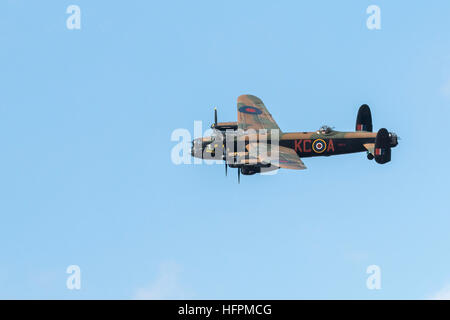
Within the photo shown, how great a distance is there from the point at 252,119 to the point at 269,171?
340 inches

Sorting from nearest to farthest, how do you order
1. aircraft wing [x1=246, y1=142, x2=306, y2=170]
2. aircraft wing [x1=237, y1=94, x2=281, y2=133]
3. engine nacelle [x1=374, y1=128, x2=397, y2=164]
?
aircraft wing [x1=246, y1=142, x2=306, y2=170], engine nacelle [x1=374, y1=128, x2=397, y2=164], aircraft wing [x1=237, y1=94, x2=281, y2=133]

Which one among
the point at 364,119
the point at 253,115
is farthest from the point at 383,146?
the point at 253,115

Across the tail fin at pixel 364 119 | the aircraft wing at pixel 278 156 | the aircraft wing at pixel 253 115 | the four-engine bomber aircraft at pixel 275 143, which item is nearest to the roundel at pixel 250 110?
the aircraft wing at pixel 253 115

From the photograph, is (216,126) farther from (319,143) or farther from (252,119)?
(319,143)

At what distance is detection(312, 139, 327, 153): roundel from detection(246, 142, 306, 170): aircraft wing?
6.81ft

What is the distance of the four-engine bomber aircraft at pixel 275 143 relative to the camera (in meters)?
62.3

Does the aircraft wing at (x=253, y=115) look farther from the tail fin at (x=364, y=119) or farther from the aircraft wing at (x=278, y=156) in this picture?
the tail fin at (x=364, y=119)

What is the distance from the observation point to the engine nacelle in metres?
64.0

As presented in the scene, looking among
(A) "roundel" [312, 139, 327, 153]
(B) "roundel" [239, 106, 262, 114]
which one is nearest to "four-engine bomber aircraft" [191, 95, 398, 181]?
(A) "roundel" [312, 139, 327, 153]

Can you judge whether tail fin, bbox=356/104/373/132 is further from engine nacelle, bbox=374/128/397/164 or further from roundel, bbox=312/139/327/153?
engine nacelle, bbox=374/128/397/164

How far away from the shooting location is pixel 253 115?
69.5 meters

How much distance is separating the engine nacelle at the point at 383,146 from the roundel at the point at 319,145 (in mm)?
4262

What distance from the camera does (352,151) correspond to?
66875 mm

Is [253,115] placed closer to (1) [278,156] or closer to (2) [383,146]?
(1) [278,156]
